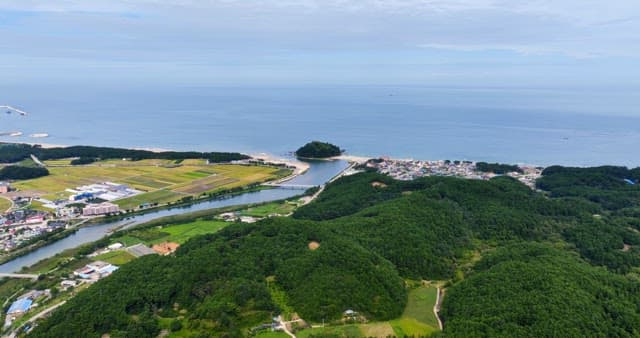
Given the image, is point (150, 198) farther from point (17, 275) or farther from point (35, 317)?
point (35, 317)

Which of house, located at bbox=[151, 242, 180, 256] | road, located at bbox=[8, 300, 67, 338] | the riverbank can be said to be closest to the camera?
road, located at bbox=[8, 300, 67, 338]

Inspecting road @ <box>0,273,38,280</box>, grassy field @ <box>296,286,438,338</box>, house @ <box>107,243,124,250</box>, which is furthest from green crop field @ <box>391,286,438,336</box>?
road @ <box>0,273,38,280</box>

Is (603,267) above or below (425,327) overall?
above

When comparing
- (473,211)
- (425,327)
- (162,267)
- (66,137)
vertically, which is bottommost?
(425,327)

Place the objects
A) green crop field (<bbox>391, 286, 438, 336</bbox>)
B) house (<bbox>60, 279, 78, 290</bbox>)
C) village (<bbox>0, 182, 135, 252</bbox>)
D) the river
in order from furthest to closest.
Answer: village (<bbox>0, 182, 135, 252</bbox>), the river, house (<bbox>60, 279, 78, 290</bbox>), green crop field (<bbox>391, 286, 438, 336</bbox>)

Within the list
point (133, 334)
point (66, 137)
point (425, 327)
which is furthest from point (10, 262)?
point (66, 137)

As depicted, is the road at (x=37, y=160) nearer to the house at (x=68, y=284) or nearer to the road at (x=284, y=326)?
the house at (x=68, y=284)

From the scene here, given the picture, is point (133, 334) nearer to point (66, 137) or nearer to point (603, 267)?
point (603, 267)

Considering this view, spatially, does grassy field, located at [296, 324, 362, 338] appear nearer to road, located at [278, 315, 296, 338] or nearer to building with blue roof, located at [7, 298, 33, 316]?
road, located at [278, 315, 296, 338]
